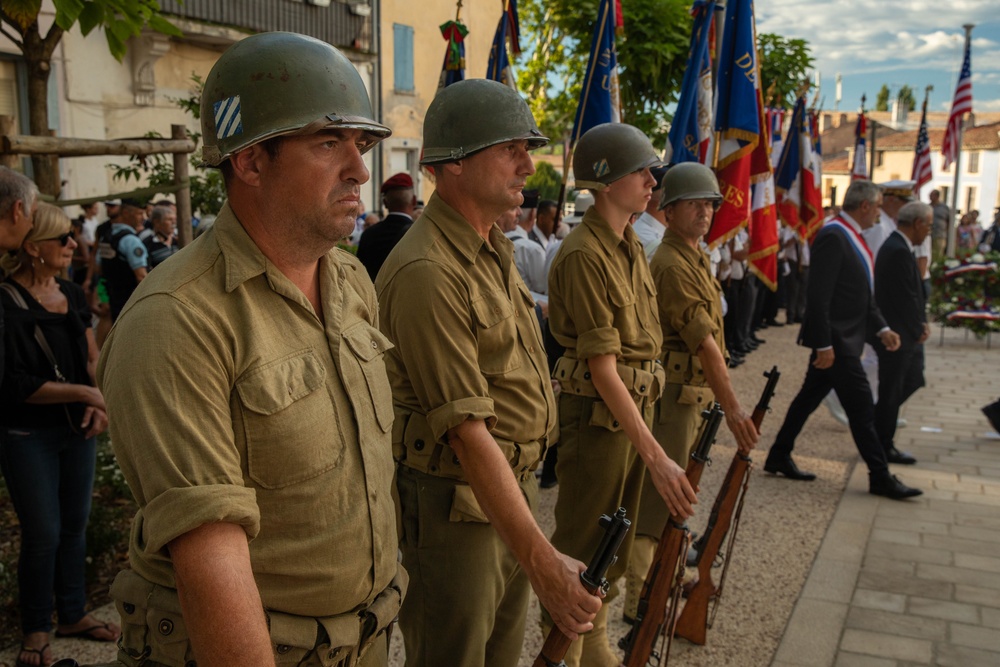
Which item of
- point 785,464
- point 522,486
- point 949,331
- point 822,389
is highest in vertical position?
point 522,486

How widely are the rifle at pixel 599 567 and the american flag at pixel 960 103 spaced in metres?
22.0

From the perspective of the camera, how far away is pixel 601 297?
380 cm

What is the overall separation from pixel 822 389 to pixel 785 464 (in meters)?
0.70

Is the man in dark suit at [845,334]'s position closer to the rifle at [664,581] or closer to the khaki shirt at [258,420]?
the rifle at [664,581]

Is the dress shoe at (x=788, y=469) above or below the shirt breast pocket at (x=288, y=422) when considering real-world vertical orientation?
below

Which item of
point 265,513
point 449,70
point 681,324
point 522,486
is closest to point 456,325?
point 522,486

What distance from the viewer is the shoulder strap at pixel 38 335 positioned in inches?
147

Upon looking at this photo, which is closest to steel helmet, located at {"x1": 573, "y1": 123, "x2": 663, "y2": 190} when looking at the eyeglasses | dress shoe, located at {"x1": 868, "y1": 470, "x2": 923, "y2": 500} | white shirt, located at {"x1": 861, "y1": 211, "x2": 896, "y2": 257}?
the eyeglasses

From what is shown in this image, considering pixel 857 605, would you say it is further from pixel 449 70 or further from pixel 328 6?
pixel 328 6

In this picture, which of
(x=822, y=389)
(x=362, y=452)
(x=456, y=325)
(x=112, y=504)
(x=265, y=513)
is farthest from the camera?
(x=822, y=389)

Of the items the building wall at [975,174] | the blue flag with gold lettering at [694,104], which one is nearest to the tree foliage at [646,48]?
the blue flag with gold lettering at [694,104]

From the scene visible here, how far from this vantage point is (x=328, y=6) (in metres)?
21.3

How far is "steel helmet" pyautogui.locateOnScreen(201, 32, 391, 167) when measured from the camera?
180cm

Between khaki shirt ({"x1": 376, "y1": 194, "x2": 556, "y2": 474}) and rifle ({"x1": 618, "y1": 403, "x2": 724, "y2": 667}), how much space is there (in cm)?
91
